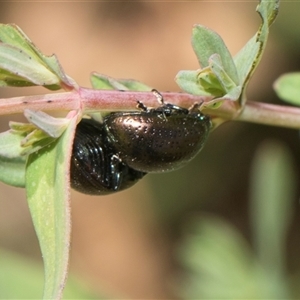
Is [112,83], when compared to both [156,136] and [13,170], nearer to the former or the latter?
[156,136]

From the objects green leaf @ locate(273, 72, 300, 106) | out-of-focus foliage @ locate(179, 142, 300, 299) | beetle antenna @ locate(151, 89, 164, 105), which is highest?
green leaf @ locate(273, 72, 300, 106)

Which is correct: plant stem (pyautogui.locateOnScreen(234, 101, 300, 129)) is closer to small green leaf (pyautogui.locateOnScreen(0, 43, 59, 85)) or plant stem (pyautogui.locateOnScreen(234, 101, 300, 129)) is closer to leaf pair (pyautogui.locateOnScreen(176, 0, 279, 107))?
leaf pair (pyautogui.locateOnScreen(176, 0, 279, 107))

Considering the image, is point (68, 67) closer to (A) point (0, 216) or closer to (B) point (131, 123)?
(A) point (0, 216)

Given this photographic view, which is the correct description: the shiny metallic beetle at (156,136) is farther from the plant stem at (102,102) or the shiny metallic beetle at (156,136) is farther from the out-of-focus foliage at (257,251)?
the out-of-focus foliage at (257,251)

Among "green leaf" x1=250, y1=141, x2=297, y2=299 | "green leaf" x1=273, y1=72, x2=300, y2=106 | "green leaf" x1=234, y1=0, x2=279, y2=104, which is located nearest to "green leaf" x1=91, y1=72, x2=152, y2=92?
"green leaf" x1=234, y1=0, x2=279, y2=104

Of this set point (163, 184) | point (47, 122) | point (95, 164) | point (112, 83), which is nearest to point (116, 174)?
point (95, 164)

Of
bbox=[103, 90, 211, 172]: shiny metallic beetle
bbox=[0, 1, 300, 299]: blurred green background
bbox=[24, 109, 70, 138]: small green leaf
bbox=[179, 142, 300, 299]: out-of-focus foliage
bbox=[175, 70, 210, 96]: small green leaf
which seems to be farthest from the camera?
bbox=[0, 1, 300, 299]: blurred green background

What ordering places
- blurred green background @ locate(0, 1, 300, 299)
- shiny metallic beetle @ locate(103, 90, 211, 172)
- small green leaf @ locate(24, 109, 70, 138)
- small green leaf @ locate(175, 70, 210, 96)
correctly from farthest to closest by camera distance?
blurred green background @ locate(0, 1, 300, 299), shiny metallic beetle @ locate(103, 90, 211, 172), small green leaf @ locate(175, 70, 210, 96), small green leaf @ locate(24, 109, 70, 138)
